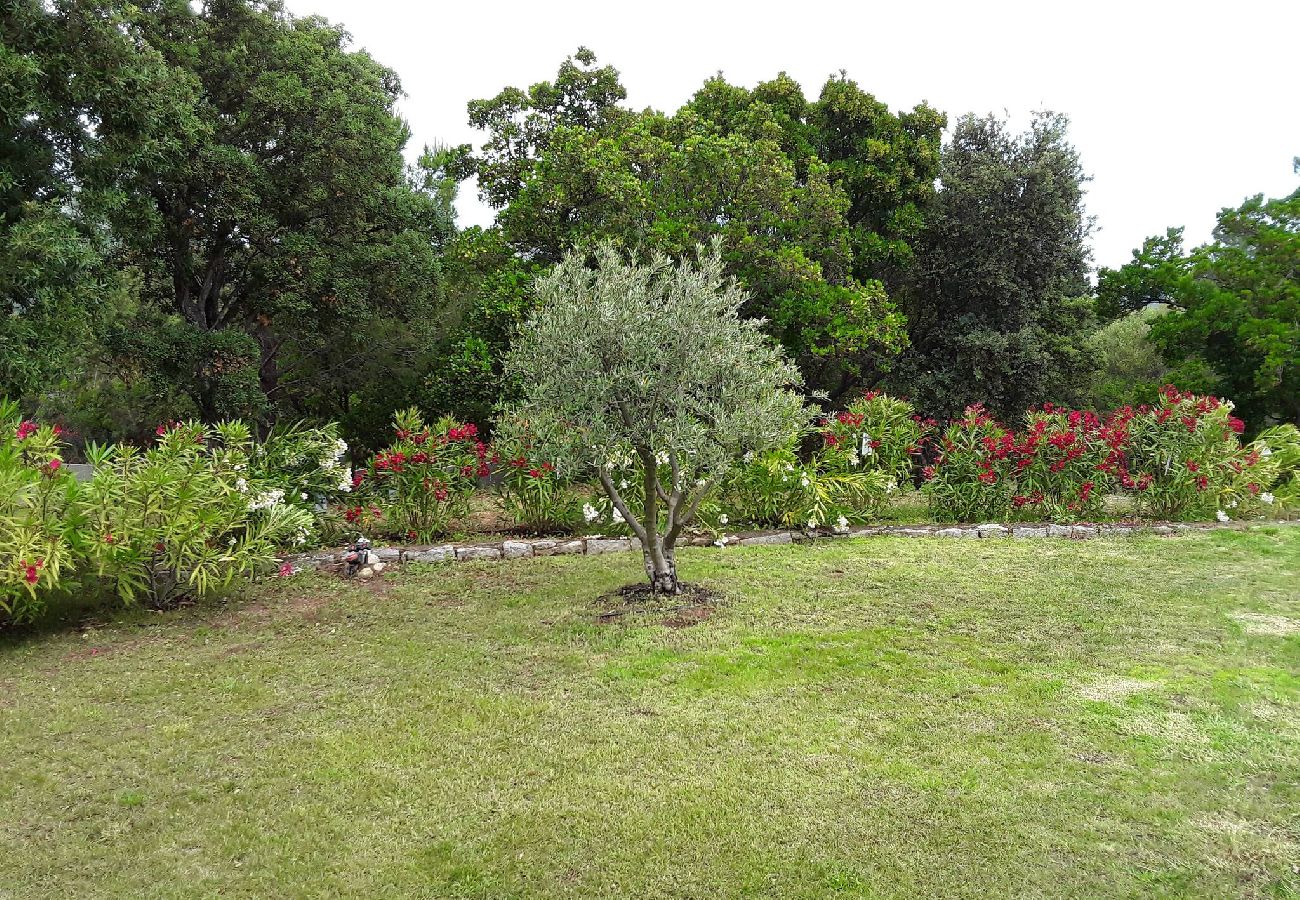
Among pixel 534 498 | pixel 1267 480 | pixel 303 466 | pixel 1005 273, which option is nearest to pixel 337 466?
pixel 303 466

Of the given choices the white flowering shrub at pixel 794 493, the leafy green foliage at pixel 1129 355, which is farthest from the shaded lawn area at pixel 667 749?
the leafy green foliage at pixel 1129 355

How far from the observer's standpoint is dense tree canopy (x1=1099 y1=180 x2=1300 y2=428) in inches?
663

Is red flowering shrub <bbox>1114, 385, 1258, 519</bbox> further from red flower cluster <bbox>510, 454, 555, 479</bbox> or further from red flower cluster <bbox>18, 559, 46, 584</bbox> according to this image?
red flower cluster <bbox>18, 559, 46, 584</bbox>

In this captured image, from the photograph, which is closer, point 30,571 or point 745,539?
point 30,571

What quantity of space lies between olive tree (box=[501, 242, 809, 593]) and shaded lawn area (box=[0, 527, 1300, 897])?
131cm

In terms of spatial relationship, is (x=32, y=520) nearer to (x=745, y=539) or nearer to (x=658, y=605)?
(x=658, y=605)

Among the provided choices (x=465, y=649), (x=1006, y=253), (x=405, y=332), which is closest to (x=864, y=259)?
(x=1006, y=253)

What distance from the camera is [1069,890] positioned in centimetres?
271

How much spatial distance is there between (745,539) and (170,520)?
551cm

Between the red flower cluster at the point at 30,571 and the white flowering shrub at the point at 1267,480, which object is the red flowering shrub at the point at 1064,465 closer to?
the white flowering shrub at the point at 1267,480

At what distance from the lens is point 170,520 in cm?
605

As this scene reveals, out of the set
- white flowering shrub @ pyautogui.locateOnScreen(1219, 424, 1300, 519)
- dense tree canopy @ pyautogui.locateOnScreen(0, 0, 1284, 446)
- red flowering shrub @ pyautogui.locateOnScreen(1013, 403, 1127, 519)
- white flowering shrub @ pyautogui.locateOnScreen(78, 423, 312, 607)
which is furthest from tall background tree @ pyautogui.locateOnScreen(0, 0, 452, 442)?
white flowering shrub @ pyautogui.locateOnScreen(1219, 424, 1300, 519)

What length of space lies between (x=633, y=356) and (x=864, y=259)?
13.6m

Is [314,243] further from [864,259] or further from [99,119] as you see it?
[864,259]
